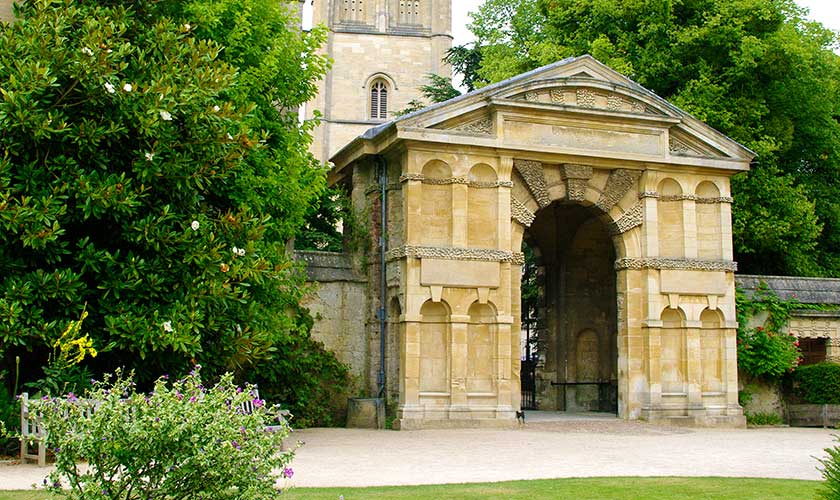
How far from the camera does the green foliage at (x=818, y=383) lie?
2273cm

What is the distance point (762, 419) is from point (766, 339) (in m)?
1.96

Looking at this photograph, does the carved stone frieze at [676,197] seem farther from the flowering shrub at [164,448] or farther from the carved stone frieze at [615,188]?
the flowering shrub at [164,448]

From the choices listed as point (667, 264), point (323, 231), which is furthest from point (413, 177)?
point (323, 231)

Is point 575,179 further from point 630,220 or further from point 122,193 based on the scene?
point 122,193

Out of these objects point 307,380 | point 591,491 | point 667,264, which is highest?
point 667,264

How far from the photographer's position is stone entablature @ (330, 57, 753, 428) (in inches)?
814

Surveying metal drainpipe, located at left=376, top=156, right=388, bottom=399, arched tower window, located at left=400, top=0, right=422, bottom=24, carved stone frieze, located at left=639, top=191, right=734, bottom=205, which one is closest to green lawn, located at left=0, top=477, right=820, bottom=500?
metal drainpipe, located at left=376, top=156, right=388, bottom=399

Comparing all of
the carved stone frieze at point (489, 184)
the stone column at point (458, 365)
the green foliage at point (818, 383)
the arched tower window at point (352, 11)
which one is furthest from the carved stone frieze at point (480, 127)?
the arched tower window at point (352, 11)

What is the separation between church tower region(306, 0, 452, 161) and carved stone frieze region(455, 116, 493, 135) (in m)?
37.2

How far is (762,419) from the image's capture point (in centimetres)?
2348

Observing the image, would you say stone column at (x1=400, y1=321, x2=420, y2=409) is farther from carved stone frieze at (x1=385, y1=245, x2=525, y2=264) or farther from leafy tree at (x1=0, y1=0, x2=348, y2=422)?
leafy tree at (x1=0, y1=0, x2=348, y2=422)

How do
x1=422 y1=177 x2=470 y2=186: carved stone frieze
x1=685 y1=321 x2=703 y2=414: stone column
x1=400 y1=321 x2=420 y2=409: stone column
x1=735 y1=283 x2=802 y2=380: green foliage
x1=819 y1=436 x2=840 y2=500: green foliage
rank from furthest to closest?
x1=735 y1=283 x2=802 y2=380: green foliage
x1=685 y1=321 x2=703 y2=414: stone column
x1=422 y1=177 x2=470 y2=186: carved stone frieze
x1=400 y1=321 x2=420 y2=409: stone column
x1=819 y1=436 x2=840 y2=500: green foliage

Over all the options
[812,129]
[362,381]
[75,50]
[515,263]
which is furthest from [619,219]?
[75,50]

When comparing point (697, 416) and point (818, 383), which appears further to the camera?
point (818, 383)
